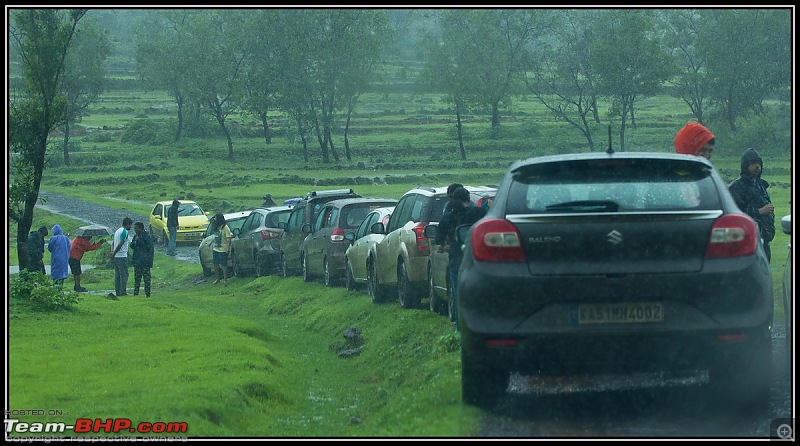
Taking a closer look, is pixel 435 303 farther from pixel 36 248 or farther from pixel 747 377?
pixel 36 248

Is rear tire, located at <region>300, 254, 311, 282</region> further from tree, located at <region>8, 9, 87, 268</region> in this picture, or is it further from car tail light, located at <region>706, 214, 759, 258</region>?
car tail light, located at <region>706, 214, 759, 258</region>

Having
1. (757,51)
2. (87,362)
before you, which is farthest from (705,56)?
(87,362)

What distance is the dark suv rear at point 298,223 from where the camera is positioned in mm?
23453

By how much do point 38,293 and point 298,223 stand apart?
9456 mm

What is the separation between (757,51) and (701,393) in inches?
3070

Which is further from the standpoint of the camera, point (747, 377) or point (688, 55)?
point (688, 55)

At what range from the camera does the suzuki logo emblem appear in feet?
23.6

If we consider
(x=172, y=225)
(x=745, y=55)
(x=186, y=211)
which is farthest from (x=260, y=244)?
(x=745, y=55)

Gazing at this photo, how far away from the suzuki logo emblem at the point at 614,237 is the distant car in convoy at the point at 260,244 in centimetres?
1920

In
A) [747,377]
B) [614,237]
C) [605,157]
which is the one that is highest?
[605,157]

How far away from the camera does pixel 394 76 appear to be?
126 m

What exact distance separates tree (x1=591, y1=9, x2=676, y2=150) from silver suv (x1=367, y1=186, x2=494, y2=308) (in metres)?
60.8

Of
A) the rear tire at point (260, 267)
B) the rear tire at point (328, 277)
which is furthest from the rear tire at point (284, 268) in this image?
the rear tire at point (328, 277)

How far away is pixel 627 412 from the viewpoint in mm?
8078
